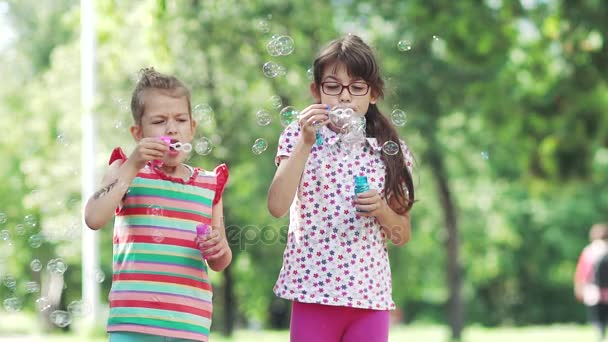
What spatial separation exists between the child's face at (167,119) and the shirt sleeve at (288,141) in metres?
0.28

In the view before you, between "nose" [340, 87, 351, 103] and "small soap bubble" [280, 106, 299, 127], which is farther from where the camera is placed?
"small soap bubble" [280, 106, 299, 127]

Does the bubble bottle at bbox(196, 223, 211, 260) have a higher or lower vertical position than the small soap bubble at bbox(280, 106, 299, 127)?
lower

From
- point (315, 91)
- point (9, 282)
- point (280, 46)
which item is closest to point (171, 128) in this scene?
point (315, 91)

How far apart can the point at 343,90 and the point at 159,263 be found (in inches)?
30.0

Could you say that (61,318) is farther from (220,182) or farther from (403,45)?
(403,45)

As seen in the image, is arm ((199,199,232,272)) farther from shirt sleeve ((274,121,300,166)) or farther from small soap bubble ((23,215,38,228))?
small soap bubble ((23,215,38,228))

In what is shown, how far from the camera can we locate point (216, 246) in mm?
2834

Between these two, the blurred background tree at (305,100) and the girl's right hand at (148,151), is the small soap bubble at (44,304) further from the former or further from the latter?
the girl's right hand at (148,151)

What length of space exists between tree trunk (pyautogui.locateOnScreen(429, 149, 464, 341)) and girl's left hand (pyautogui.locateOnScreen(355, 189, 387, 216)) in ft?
38.8

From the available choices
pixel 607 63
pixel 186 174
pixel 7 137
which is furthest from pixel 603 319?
pixel 7 137

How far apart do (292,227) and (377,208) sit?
29 cm

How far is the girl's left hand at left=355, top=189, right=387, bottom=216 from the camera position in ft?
9.47

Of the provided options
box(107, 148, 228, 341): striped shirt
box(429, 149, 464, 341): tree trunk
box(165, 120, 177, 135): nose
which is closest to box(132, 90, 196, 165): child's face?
box(165, 120, 177, 135): nose

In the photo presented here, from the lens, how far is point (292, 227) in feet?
9.96
